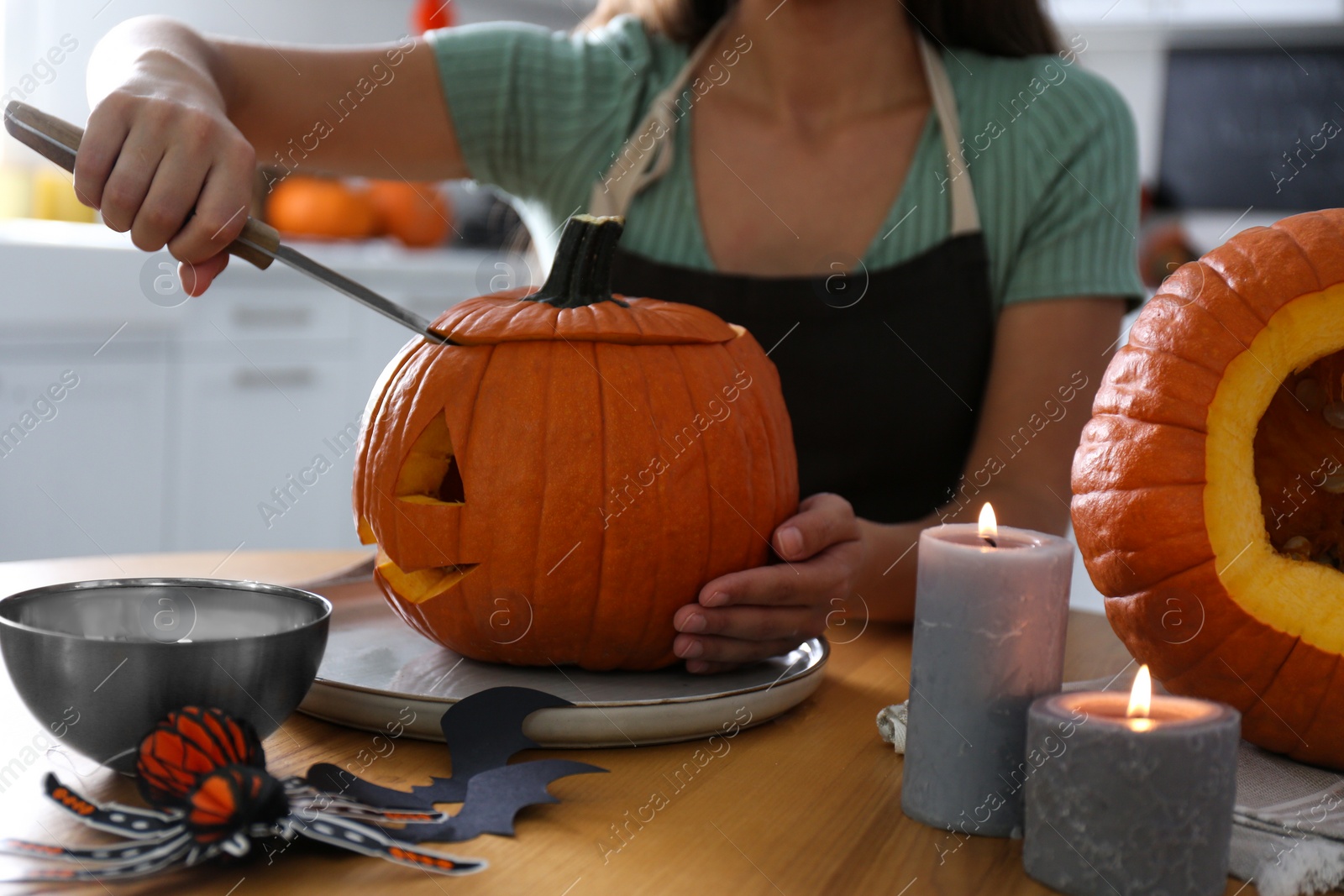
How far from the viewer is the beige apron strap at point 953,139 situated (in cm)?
126

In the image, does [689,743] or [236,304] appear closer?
[689,743]

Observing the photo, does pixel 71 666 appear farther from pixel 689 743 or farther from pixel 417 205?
pixel 417 205

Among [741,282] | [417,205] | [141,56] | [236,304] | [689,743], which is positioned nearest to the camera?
[689,743]

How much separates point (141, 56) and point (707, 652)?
63 centimetres

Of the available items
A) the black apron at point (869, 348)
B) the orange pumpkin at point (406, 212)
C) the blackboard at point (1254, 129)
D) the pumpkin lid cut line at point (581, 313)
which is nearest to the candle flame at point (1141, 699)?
the pumpkin lid cut line at point (581, 313)

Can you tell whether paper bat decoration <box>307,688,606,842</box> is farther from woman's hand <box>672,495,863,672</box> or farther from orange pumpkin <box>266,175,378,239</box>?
orange pumpkin <box>266,175,378,239</box>

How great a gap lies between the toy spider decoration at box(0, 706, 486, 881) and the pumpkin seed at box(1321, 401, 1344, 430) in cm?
51

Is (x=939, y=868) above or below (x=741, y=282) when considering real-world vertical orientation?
below

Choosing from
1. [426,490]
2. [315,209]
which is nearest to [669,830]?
[426,490]

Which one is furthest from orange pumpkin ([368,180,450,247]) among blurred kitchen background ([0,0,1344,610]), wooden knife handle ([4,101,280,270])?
wooden knife handle ([4,101,280,270])

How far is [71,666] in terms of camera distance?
527 mm

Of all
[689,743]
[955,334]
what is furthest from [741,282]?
[689,743]

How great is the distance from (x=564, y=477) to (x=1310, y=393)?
43cm

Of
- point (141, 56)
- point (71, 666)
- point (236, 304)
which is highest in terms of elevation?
point (141, 56)
